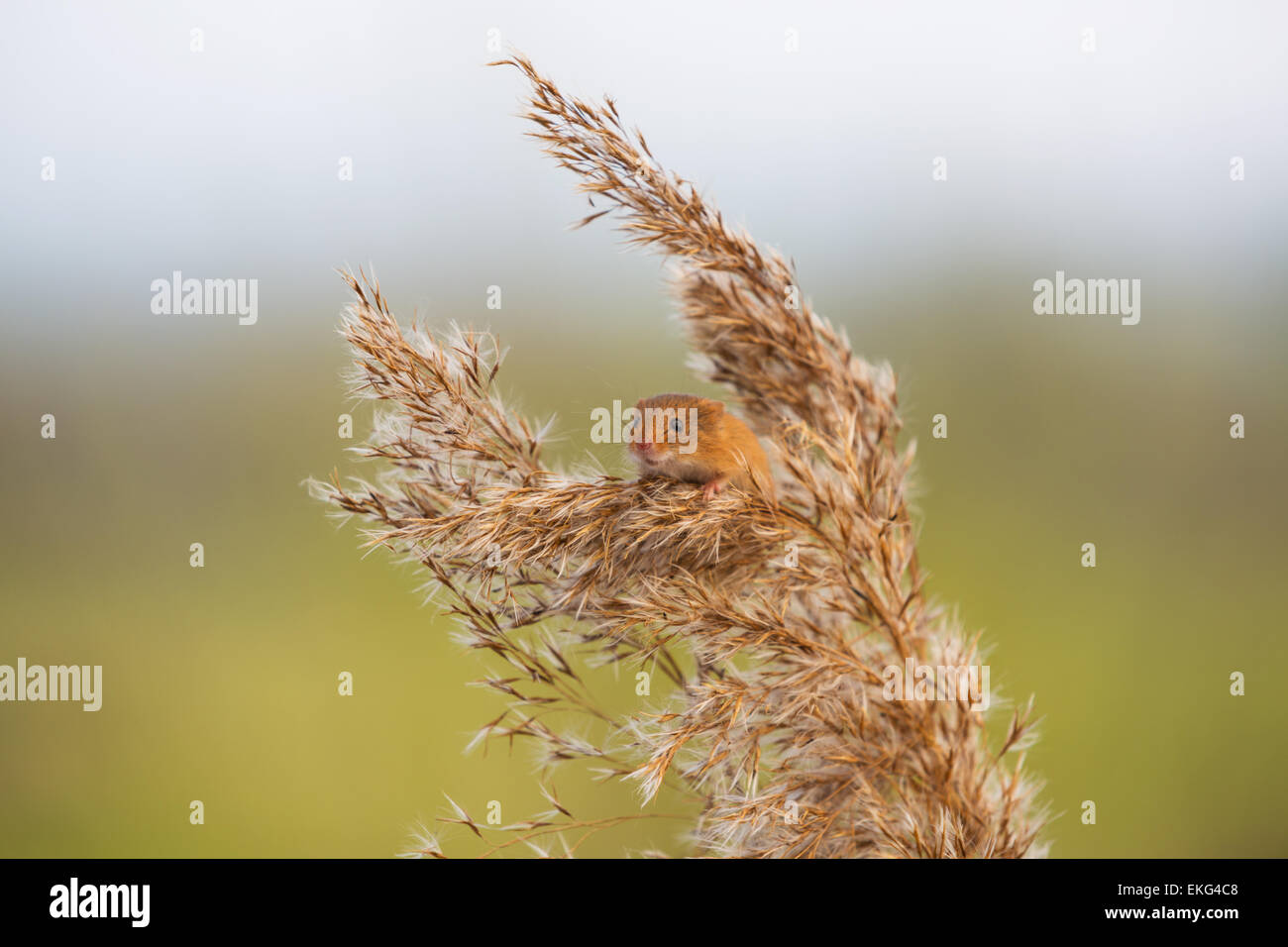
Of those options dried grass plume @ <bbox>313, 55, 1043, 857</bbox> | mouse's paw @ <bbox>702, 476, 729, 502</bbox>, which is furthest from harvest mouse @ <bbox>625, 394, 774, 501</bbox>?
dried grass plume @ <bbox>313, 55, 1043, 857</bbox>

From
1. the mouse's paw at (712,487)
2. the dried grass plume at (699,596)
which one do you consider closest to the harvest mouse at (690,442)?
the mouse's paw at (712,487)

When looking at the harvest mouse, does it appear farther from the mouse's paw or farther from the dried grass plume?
the dried grass plume

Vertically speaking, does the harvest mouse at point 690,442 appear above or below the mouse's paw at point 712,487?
above

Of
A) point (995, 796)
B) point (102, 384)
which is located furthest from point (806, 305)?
point (102, 384)

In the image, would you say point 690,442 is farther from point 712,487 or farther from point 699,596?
point 699,596

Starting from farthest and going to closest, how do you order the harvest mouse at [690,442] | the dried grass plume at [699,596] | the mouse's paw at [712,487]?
1. the harvest mouse at [690,442]
2. the mouse's paw at [712,487]
3. the dried grass plume at [699,596]

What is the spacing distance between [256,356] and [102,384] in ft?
3.03

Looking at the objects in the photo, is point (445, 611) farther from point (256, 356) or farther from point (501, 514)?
point (256, 356)

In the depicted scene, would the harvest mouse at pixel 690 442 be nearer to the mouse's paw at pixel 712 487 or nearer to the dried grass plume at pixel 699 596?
the mouse's paw at pixel 712 487

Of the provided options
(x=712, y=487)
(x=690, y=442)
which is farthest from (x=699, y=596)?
(x=690, y=442)

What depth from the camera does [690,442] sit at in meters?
1.67

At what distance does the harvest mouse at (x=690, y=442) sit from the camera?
1660mm

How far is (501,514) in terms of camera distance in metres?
1.41

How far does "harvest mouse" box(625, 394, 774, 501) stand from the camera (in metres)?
1.66
